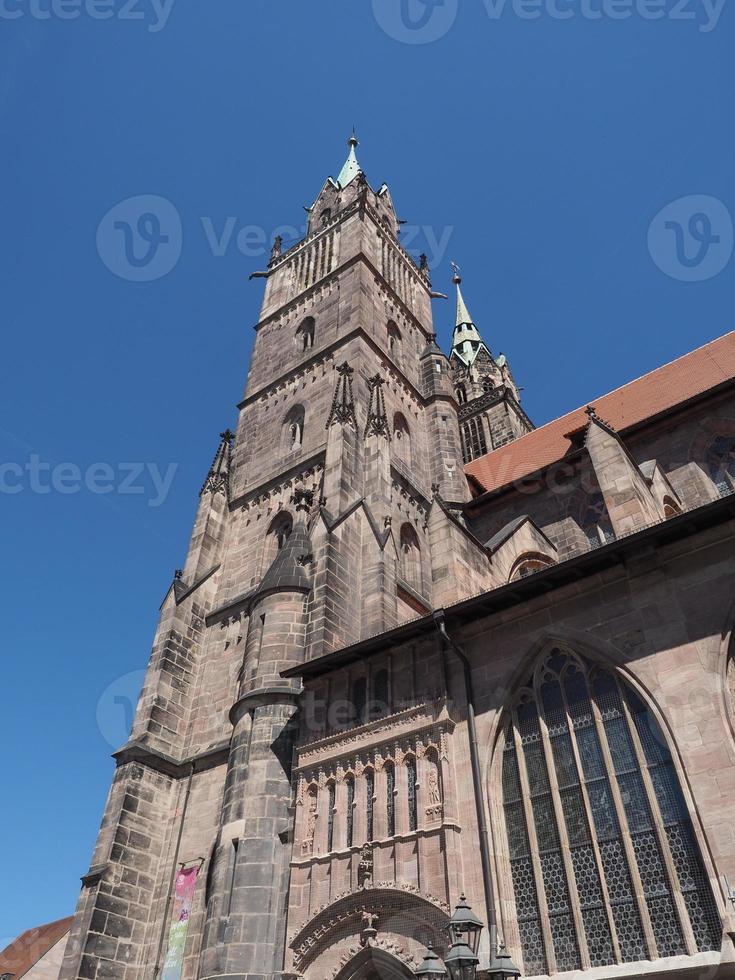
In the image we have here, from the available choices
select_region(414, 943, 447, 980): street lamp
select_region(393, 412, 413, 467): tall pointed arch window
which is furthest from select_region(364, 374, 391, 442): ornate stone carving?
select_region(414, 943, 447, 980): street lamp

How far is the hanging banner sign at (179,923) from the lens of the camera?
13.5 meters

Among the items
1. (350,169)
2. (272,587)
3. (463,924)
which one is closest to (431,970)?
(463,924)

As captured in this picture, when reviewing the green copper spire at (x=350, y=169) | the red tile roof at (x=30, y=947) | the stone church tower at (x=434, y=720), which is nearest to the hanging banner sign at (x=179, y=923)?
the stone church tower at (x=434, y=720)

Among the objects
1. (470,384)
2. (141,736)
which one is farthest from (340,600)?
(470,384)

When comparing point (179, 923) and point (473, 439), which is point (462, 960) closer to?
point (179, 923)

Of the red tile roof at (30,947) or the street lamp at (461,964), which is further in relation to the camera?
the red tile roof at (30,947)

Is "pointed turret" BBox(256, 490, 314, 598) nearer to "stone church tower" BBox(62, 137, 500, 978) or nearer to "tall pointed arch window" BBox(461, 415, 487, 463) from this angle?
"stone church tower" BBox(62, 137, 500, 978)

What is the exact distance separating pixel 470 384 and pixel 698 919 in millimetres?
35220

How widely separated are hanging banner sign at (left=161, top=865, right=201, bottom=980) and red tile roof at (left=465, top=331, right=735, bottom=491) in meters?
12.3

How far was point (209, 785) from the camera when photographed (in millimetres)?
15570

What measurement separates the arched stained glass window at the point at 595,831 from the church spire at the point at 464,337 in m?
36.9

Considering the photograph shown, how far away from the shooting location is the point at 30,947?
32.0 m

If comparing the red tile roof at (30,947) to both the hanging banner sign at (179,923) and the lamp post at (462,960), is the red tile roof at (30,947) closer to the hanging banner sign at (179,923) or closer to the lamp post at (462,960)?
the hanging banner sign at (179,923)

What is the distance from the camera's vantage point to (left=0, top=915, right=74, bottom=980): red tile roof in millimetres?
29547
